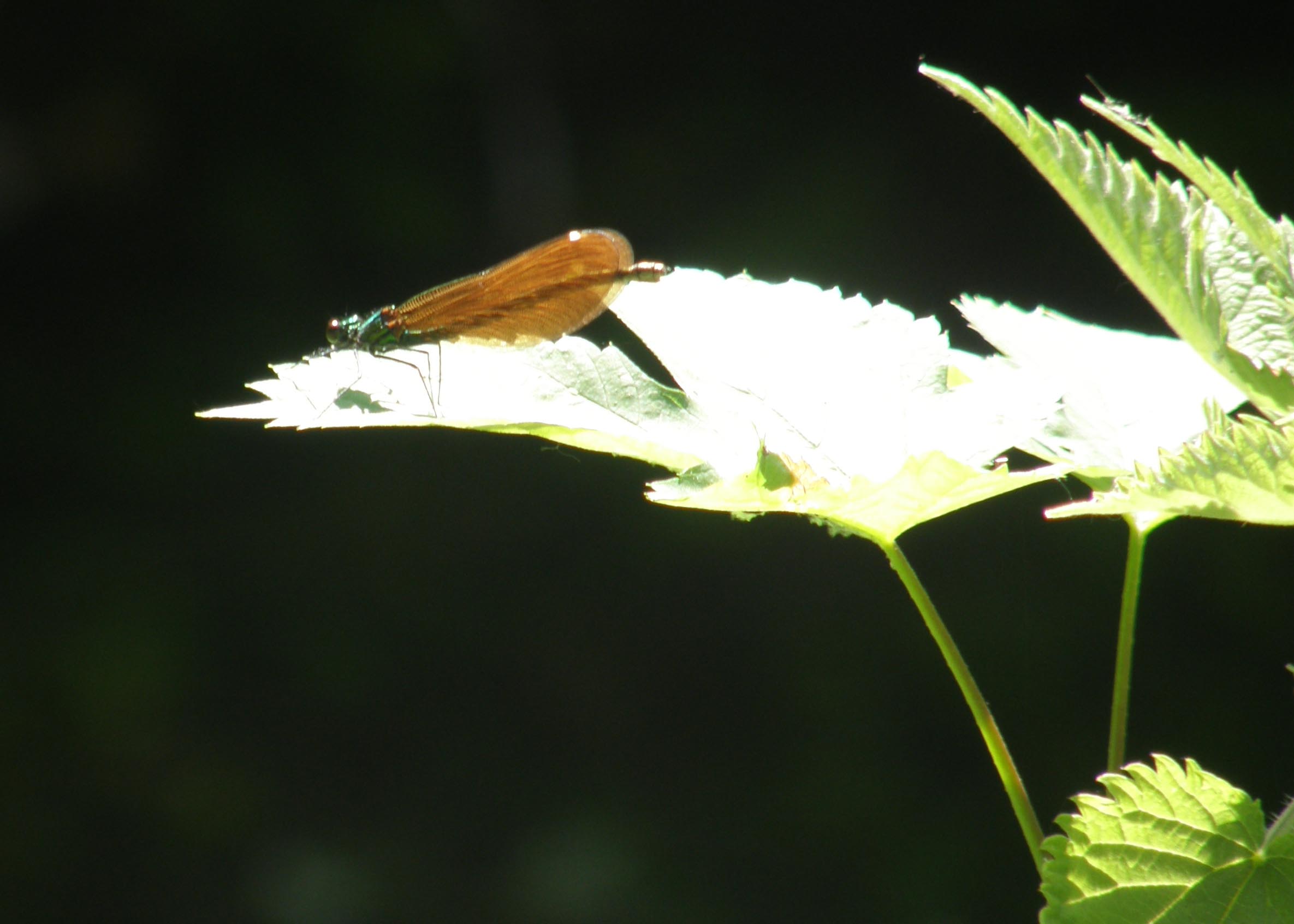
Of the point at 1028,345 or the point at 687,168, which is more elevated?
the point at 687,168

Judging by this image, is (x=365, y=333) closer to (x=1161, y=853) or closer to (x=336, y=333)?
(x=336, y=333)

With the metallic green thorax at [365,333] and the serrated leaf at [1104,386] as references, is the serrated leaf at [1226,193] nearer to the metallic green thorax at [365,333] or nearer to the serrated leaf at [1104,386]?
the serrated leaf at [1104,386]

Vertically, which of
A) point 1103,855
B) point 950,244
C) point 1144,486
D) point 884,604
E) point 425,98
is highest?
point 425,98

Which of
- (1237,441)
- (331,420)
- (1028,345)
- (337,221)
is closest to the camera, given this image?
(1237,441)

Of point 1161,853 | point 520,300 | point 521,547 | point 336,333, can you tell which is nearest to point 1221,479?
point 1161,853

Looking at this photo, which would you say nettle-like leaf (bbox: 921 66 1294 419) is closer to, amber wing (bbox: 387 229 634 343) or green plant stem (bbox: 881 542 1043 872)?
green plant stem (bbox: 881 542 1043 872)

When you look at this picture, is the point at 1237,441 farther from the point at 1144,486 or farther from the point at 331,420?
the point at 331,420

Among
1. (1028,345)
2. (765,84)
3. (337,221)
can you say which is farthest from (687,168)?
(1028,345)
